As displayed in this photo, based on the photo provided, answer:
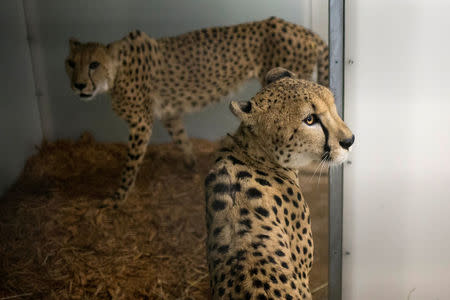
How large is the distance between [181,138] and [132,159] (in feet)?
0.68

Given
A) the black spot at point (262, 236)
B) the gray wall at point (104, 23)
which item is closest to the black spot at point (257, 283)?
the black spot at point (262, 236)

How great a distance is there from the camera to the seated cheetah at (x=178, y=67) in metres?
1.63

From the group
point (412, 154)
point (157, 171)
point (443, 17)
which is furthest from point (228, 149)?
point (443, 17)

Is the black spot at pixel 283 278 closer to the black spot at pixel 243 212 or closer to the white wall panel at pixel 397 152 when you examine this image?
the black spot at pixel 243 212

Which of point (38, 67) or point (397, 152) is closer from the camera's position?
point (38, 67)

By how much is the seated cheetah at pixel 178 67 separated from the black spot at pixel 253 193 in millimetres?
611

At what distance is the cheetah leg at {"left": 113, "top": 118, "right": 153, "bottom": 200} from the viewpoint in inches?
68.0

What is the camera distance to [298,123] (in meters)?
1.10

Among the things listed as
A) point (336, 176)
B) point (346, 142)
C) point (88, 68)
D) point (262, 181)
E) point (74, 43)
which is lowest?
point (336, 176)

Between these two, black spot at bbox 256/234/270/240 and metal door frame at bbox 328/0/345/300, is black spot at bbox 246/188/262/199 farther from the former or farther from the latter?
metal door frame at bbox 328/0/345/300

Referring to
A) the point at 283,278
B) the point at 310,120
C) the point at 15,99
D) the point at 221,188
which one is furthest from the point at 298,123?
the point at 15,99

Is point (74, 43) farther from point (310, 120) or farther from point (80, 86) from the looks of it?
point (310, 120)

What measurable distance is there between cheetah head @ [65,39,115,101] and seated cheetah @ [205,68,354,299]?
0.62 metres

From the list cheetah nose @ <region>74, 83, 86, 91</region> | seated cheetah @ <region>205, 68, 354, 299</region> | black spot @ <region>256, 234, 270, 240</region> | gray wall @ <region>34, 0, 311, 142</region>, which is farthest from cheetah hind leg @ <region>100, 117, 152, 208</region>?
black spot @ <region>256, 234, 270, 240</region>
